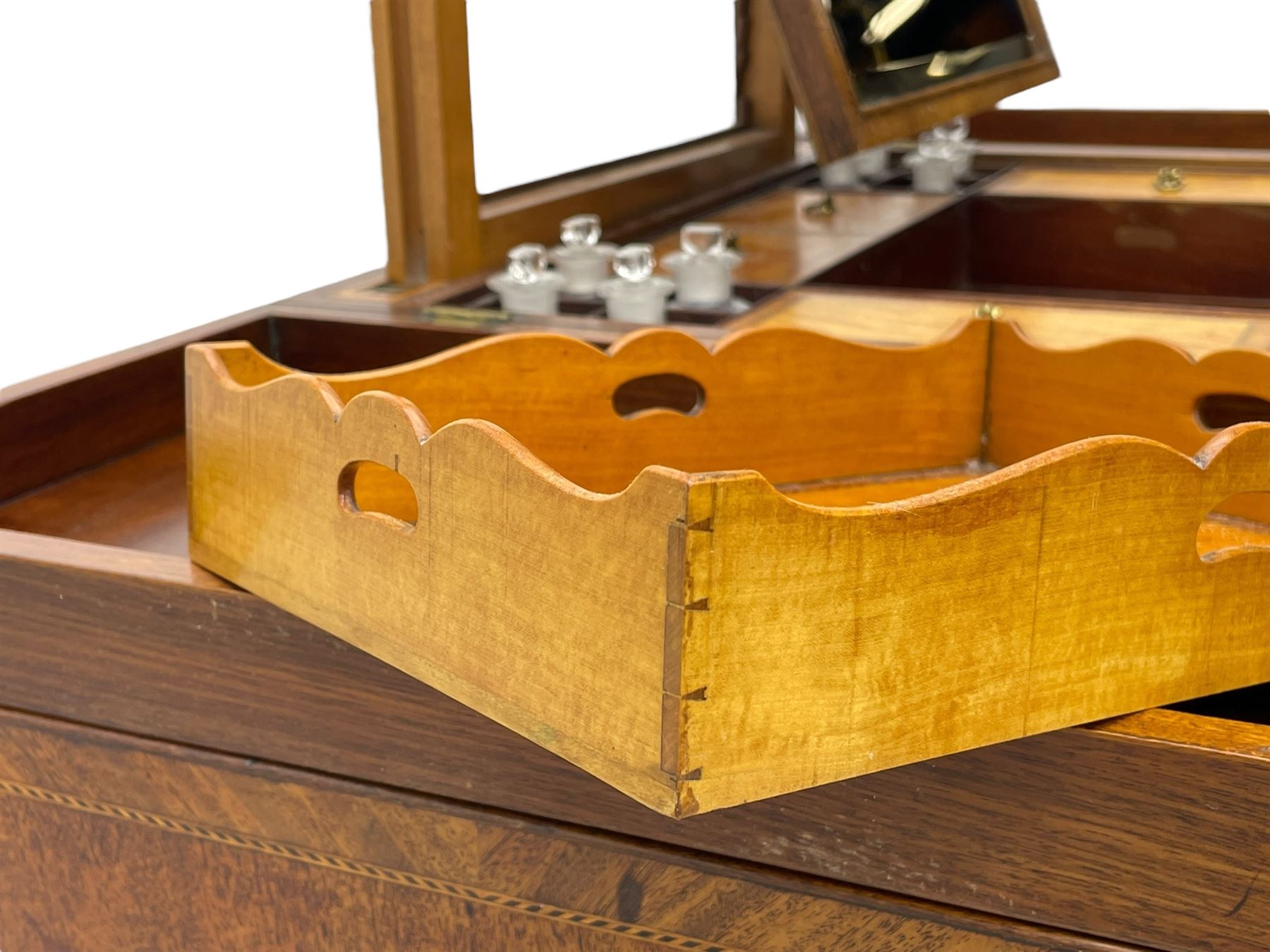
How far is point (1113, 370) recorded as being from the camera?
45.4 inches

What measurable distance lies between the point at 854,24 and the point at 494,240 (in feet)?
1.52

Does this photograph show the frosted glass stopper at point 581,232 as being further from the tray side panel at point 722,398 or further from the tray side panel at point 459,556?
the tray side panel at point 459,556

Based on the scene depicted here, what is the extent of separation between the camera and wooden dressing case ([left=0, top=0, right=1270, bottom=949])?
2.64ft

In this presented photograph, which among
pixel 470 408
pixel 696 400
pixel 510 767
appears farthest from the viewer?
pixel 696 400

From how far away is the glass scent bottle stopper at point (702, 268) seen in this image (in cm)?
157

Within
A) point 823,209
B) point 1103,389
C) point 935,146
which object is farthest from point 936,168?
point 1103,389

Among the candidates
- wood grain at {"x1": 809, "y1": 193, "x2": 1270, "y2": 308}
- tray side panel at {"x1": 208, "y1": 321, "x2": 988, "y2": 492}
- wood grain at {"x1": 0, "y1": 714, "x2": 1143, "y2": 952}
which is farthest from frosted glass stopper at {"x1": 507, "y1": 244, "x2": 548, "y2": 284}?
wood grain at {"x1": 0, "y1": 714, "x2": 1143, "y2": 952}

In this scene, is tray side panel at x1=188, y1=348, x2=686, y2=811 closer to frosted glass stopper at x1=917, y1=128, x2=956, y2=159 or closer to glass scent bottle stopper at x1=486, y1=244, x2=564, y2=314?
glass scent bottle stopper at x1=486, y1=244, x2=564, y2=314

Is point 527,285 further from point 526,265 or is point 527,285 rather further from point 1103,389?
point 1103,389

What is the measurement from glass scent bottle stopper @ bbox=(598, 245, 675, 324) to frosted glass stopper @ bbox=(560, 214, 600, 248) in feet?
0.36

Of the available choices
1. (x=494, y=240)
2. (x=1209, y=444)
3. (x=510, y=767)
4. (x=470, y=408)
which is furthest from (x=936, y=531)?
(x=494, y=240)

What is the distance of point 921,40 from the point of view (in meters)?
1.83

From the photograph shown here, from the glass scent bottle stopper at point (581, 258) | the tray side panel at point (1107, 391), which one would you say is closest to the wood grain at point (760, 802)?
the tray side panel at point (1107, 391)

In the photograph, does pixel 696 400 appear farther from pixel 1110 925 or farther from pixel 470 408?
pixel 1110 925
